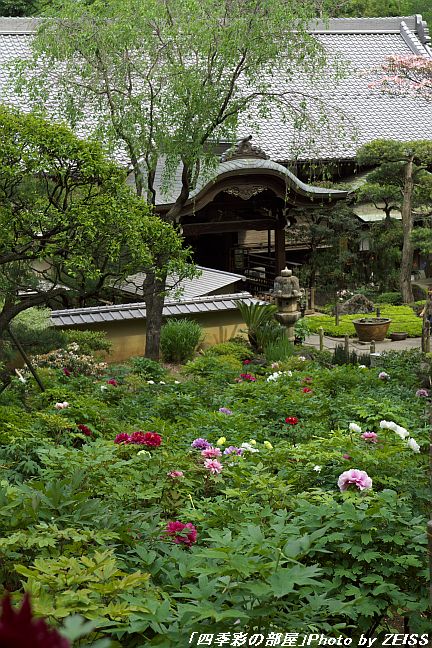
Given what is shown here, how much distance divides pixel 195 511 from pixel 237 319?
1259cm

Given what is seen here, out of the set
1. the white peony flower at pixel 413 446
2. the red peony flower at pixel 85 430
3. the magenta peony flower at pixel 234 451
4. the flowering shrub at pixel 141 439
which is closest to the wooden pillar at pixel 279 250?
the red peony flower at pixel 85 430

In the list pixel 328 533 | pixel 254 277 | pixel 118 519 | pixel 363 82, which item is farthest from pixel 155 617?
pixel 363 82

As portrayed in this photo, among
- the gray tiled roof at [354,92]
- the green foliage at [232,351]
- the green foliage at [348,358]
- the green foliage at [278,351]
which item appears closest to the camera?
the green foliage at [348,358]

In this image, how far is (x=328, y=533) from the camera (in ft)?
12.5

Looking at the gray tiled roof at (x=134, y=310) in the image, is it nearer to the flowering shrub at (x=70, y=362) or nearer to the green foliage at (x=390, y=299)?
the flowering shrub at (x=70, y=362)

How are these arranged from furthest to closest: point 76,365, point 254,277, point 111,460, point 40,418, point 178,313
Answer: point 254,277, point 178,313, point 76,365, point 40,418, point 111,460

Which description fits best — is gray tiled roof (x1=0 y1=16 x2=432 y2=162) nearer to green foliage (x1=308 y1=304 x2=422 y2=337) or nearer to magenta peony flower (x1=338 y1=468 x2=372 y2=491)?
green foliage (x1=308 y1=304 x2=422 y2=337)

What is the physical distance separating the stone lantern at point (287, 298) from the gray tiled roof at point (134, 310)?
1.98ft

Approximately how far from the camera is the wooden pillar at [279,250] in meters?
21.4

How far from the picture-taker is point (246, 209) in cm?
2189

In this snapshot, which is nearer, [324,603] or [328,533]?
[324,603]

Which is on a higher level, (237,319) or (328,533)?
(328,533)

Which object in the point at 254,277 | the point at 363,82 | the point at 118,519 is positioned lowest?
the point at 254,277

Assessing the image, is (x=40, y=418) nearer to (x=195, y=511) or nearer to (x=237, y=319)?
(x=195, y=511)
